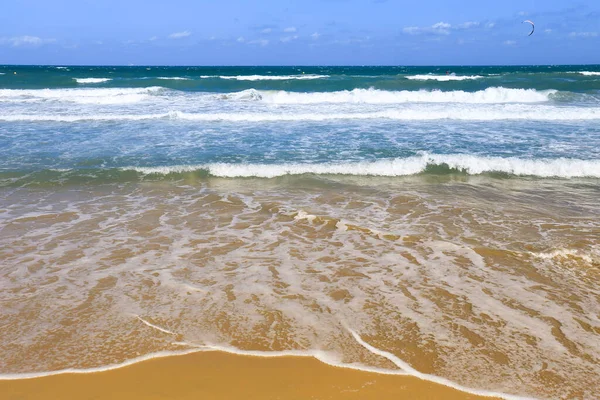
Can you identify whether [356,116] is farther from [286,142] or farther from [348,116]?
[286,142]

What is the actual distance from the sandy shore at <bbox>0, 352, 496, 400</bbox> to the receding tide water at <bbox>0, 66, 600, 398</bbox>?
140 mm

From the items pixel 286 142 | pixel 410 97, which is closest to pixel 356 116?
pixel 286 142

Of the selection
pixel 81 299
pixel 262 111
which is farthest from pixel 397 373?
pixel 262 111

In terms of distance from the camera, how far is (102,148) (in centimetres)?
A: 1080

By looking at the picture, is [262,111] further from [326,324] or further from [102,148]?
[326,324]

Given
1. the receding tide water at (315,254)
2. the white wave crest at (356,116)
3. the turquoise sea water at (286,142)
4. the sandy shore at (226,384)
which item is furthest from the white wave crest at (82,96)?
the sandy shore at (226,384)

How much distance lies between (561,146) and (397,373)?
1017 cm

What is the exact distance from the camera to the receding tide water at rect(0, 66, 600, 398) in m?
3.19

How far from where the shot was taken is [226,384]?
2.81m

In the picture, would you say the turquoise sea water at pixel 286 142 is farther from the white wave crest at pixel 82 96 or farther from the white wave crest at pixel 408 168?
the white wave crest at pixel 82 96

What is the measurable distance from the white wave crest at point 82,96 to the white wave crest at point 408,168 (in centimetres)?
1714

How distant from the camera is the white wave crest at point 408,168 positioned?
8.73 metres

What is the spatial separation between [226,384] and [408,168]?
691 centimetres

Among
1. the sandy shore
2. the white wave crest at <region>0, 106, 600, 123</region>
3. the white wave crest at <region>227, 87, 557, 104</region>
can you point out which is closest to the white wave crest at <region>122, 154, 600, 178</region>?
the sandy shore
